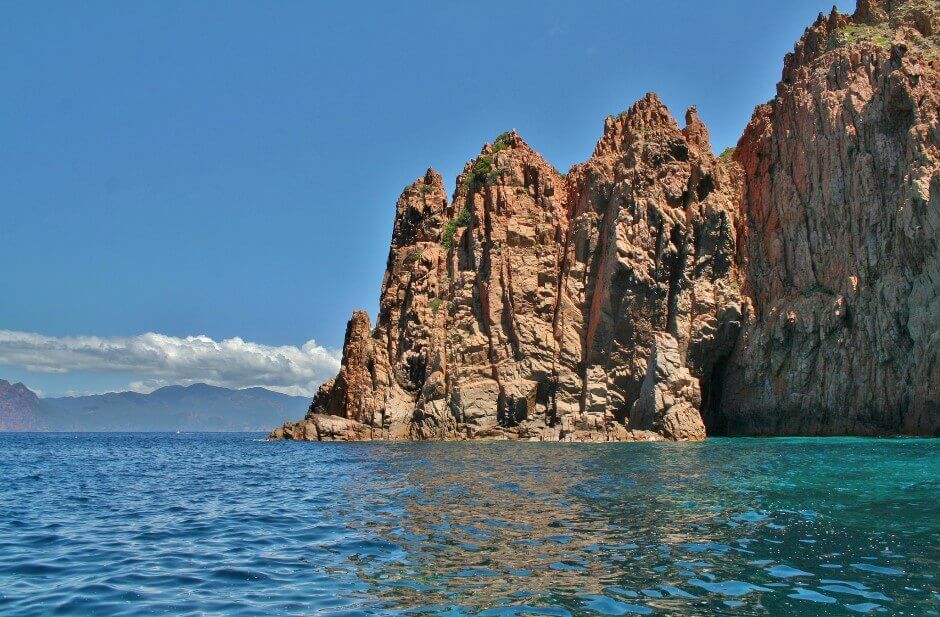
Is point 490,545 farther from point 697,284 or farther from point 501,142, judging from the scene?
point 501,142

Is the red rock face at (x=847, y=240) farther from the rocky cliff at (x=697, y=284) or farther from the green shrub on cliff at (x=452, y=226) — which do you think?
the green shrub on cliff at (x=452, y=226)

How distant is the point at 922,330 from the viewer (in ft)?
196

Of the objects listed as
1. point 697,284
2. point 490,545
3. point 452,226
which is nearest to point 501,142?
point 452,226

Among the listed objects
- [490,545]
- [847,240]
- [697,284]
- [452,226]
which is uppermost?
[452,226]

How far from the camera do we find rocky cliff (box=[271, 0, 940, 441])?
64.8 m

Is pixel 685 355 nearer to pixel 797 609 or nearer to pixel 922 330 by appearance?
pixel 922 330

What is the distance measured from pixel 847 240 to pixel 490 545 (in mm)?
63413

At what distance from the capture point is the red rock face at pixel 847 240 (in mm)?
61312

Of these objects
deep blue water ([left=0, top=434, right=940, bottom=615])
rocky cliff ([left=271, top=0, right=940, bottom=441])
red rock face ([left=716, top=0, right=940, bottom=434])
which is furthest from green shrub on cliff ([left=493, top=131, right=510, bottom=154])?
deep blue water ([left=0, top=434, right=940, bottom=615])

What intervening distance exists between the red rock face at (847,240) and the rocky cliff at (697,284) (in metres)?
0.18

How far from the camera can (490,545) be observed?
16.5 m

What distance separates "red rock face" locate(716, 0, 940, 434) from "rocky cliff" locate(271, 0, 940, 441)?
0.18 metres

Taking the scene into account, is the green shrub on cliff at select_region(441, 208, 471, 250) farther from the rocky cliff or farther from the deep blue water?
the deep blue water

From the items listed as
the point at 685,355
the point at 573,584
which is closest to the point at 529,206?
the point at 685,355
